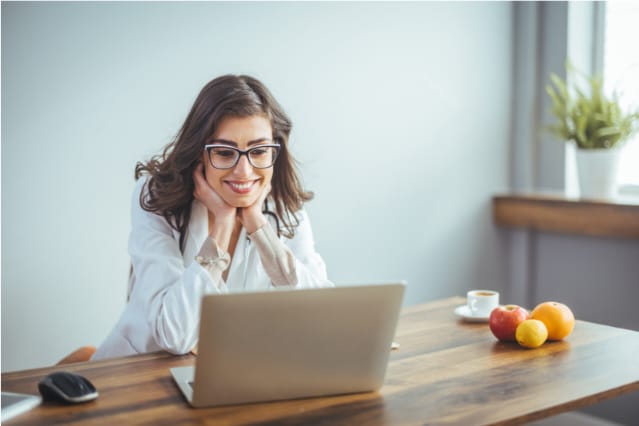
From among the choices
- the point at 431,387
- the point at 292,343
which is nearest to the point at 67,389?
the point at 292,343

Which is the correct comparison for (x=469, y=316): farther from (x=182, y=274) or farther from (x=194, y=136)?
(x=194, y=136)

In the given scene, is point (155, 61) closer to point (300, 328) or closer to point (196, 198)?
point (196, 198)

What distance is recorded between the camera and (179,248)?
195cm

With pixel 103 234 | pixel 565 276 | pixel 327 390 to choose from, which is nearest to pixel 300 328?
pixel 327 390

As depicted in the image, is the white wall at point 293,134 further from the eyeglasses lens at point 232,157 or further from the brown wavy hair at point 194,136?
the eyeglasses lens at point 232,157

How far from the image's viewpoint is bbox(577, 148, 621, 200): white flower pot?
2969 mm

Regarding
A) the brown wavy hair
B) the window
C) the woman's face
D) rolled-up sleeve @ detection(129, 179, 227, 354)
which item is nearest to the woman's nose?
the woman's face

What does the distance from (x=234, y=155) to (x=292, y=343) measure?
32.6 inches

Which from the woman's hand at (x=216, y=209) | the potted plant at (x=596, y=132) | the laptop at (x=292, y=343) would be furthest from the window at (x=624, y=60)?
the laptop at (x=292, y=343)

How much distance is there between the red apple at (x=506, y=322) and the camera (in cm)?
167

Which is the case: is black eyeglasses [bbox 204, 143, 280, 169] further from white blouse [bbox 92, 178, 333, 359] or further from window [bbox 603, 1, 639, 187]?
window [bbox 603, 1, 639, 187]

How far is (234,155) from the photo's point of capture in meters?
1.98

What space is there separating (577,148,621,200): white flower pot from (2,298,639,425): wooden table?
4.52 ft

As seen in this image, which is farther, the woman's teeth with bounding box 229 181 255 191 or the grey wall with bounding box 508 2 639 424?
the grey wall with bounding box 508 2 639 424
